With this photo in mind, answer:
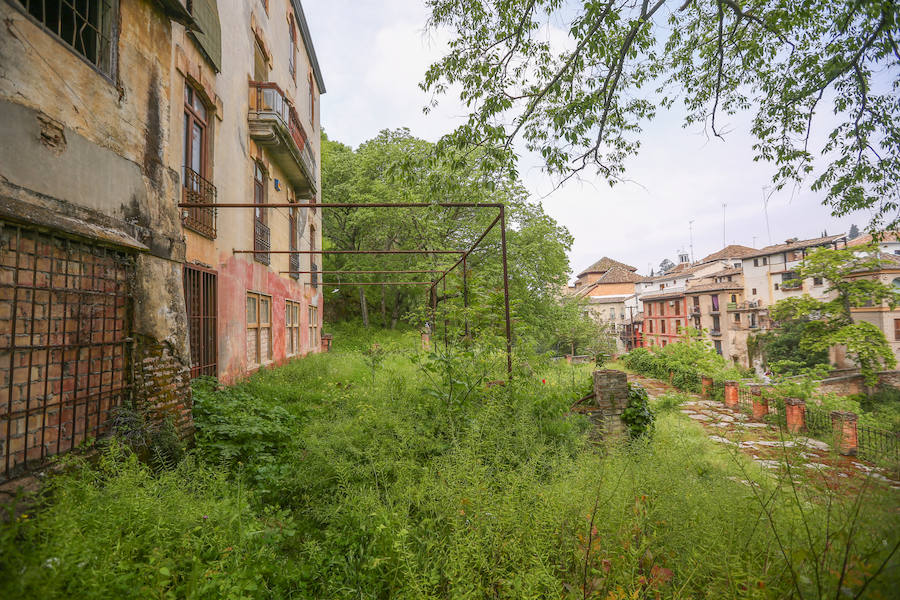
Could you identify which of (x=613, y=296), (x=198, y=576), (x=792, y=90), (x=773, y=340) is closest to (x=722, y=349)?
(x=773, y=340)

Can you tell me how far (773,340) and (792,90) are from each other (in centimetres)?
2729

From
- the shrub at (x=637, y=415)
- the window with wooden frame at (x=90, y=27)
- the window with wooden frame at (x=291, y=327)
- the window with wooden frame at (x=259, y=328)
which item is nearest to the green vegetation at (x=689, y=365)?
the shrub at (x=637, y=415)

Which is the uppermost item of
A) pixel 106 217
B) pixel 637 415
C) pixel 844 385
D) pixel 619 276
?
pixel 619 276

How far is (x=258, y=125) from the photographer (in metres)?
8.16

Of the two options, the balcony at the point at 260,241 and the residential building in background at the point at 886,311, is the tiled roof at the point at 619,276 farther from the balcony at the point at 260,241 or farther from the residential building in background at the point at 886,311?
the balcony at the point at 260,241

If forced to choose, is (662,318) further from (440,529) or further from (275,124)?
(440,529)

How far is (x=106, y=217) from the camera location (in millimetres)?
3395

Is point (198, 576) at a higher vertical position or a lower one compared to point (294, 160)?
lower

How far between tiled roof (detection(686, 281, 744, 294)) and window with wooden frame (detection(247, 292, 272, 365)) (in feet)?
116

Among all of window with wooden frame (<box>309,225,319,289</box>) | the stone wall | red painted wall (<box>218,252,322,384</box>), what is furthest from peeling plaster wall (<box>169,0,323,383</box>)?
the stone wall

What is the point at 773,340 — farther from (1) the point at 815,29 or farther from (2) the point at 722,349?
(1) the point at 815,29

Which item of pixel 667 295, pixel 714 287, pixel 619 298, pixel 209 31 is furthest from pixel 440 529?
pixel 619 298

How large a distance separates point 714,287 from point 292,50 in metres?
35.3

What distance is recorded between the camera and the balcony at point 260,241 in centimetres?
842
